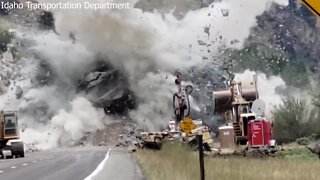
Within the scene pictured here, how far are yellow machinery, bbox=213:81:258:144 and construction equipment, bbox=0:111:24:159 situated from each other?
715cm

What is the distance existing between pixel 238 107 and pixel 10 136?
358 inches

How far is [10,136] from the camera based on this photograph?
2327 centimetres

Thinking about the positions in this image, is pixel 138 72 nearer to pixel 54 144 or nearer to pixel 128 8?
pixel 128 8

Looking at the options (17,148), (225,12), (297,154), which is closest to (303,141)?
(297,154)

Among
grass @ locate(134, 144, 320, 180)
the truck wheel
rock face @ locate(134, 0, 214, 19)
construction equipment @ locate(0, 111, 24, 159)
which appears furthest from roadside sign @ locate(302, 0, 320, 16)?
the truck wheel

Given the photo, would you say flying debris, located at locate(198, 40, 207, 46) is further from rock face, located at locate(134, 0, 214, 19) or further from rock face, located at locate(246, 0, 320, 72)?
rock face, located at locate(246, 0, 320, 72)

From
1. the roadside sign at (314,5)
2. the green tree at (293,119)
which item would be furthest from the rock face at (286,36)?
the roadside sign at (314,5)

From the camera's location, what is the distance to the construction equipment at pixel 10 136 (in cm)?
2150

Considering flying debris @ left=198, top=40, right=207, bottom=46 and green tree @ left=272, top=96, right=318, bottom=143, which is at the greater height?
flying debris @ left=198, top=40, right=207, bottom=46

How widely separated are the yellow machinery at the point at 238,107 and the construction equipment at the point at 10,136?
23.5 feet

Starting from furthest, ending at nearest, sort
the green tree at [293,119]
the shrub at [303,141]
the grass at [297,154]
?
the green tree at [293,119]
the shrub at [303,141]
the grass at [297,154]

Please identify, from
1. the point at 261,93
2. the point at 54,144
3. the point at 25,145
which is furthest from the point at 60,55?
the point at 261,93

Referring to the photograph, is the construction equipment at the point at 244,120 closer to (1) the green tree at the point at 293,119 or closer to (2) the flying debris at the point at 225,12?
(1) the green tree at the point at 293,119

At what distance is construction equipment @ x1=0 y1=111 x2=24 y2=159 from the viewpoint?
70.5 feet
